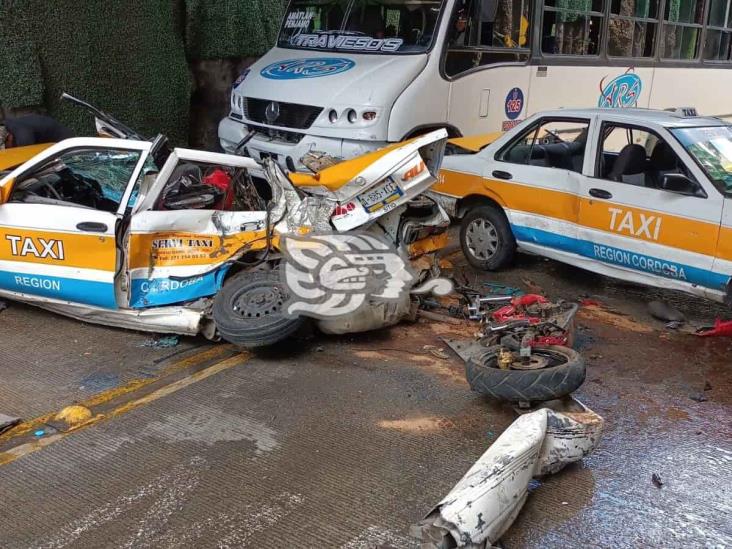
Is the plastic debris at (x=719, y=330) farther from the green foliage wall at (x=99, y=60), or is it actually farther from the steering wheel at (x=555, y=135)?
the green foliage wall at (x=99, y=60)

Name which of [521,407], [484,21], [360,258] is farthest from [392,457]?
[484,21]

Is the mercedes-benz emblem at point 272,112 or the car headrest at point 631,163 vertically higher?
the mercedes-benz emblem at point 272,112

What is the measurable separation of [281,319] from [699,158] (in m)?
3.62

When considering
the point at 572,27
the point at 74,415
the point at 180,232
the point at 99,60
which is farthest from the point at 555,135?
the point at 99,60

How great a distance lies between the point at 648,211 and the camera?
5.70m

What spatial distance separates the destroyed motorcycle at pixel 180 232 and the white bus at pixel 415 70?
226 centimetres

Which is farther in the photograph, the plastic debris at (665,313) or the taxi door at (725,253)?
the plastic debris at (665,313)

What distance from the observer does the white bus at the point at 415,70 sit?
25.2ft

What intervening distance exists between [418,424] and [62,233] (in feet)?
10.1

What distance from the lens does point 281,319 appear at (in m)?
4.93

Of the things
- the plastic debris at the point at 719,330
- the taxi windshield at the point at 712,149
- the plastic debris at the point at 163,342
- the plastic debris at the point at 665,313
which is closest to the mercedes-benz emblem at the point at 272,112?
the plastic debris at the point at 163,342

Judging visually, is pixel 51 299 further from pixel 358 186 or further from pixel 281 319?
pixel 358 186

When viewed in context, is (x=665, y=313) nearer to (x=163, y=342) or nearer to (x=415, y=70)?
(x=415, y=70)

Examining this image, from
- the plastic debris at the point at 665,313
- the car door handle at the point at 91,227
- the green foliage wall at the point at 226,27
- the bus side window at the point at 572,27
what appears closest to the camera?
the car door handle at the point at 91,227
